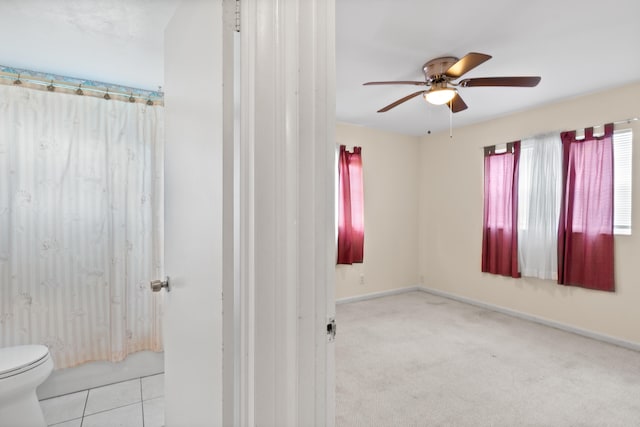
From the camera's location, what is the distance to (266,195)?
0.67 metres

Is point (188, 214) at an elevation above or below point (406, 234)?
above

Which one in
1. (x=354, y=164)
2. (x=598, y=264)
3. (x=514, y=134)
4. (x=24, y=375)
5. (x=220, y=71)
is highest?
(x=514, y=134)

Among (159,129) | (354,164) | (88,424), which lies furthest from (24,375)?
(354,164)

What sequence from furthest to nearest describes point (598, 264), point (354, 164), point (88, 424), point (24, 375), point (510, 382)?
point (354, 164) → point (598, 264) → point (510, 382) → point (88, 424) → point (24, 375)

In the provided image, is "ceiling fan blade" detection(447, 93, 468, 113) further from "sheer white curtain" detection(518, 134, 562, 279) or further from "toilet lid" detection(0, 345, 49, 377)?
"toilet lid" detection(0, 345, 49, 377)

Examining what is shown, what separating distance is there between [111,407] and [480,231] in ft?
13.1

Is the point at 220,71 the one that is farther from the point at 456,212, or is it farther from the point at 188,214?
the point at 456,212

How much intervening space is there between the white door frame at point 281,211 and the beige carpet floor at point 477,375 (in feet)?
4.64

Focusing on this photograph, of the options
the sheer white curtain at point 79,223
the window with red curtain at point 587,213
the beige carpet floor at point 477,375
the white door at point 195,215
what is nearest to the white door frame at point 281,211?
the white door at point 195,215

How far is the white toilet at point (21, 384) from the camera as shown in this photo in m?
1.58

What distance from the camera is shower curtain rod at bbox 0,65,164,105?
2.09 m

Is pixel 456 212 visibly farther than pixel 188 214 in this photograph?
Yes

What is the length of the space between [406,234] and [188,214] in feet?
13.5

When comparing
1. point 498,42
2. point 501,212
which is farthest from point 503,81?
point 501,212
